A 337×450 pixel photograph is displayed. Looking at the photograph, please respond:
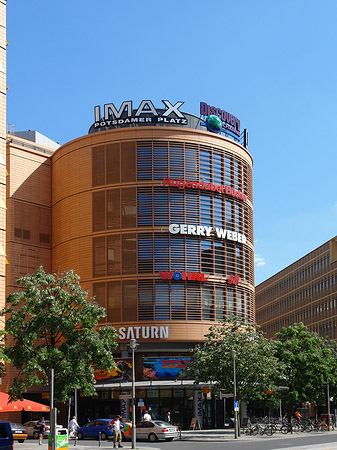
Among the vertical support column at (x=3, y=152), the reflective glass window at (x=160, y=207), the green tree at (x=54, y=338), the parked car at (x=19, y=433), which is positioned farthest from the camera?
the reflective glass window at (x=160, y=207)

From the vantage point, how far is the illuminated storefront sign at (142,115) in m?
77.9

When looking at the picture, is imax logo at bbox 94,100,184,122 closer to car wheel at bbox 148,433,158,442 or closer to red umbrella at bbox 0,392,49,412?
car wheel at bbox 148,433,158,442

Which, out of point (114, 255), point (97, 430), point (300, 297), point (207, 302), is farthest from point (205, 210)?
point (300, 297)

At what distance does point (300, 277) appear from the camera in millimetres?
148625

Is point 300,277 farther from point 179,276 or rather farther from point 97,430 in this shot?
point 97,430

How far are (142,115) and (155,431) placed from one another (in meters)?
35.7

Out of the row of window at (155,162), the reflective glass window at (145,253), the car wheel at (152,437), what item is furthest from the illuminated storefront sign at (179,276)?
the car wheel at (152,437)

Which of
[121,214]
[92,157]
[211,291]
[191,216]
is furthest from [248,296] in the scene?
[92,157]

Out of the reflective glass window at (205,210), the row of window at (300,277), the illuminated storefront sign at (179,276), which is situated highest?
the row of window at (300,277)

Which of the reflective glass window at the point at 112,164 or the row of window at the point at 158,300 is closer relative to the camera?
the row of window at the point at 158,300

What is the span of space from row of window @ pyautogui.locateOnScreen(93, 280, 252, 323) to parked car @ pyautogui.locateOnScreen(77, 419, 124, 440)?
16153mm

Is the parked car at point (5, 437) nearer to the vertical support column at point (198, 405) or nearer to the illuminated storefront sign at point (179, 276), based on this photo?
the vertical support column at point (198, 405)

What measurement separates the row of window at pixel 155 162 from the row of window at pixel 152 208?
1548 millimetres

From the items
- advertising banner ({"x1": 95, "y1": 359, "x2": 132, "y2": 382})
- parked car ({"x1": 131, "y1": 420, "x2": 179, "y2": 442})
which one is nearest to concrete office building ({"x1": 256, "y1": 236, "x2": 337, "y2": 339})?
advertising banner ({"x1": 95, "y1": 359, "x2": 132, "y2": 382})
